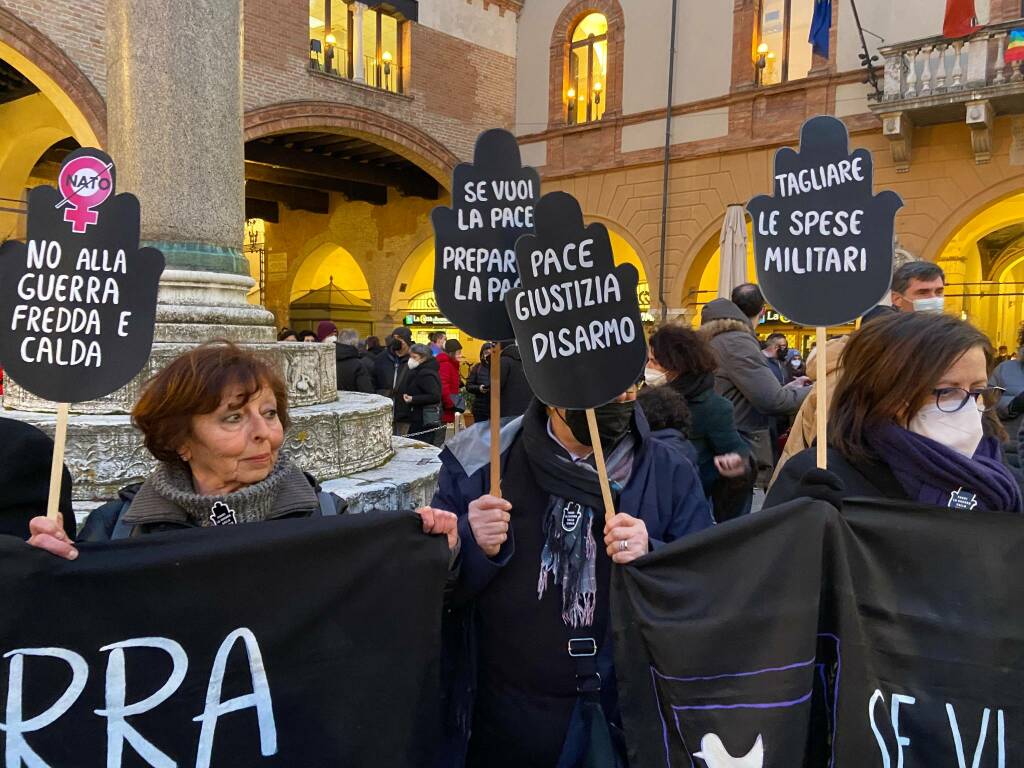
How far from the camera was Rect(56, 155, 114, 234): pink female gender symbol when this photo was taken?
69.6 inches

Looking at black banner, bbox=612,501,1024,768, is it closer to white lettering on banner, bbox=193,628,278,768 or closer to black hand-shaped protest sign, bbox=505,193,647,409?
black hand-shaped protest sign, bbox=505,193,647,409

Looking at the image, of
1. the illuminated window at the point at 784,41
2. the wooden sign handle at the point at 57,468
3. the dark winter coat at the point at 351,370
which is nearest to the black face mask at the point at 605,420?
the wooden sign handle at the point at 57,468

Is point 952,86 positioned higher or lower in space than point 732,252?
higher

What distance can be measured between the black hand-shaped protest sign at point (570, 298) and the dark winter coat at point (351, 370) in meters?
6.44

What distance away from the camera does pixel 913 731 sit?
1.75m

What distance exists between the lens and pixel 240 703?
1684mm

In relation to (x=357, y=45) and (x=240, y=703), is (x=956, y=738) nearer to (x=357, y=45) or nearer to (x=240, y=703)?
(x=240, y=703)

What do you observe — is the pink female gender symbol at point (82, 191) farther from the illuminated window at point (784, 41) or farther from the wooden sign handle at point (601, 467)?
the illuminated window at point (784, 41)

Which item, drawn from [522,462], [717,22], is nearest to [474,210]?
[522,462]

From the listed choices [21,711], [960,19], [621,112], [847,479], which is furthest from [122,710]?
[621,112]

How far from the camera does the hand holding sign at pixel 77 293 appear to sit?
1.73m

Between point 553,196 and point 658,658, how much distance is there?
1.02 m

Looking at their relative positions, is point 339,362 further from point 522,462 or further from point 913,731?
point 913,731

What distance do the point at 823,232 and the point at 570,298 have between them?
2.19ft
